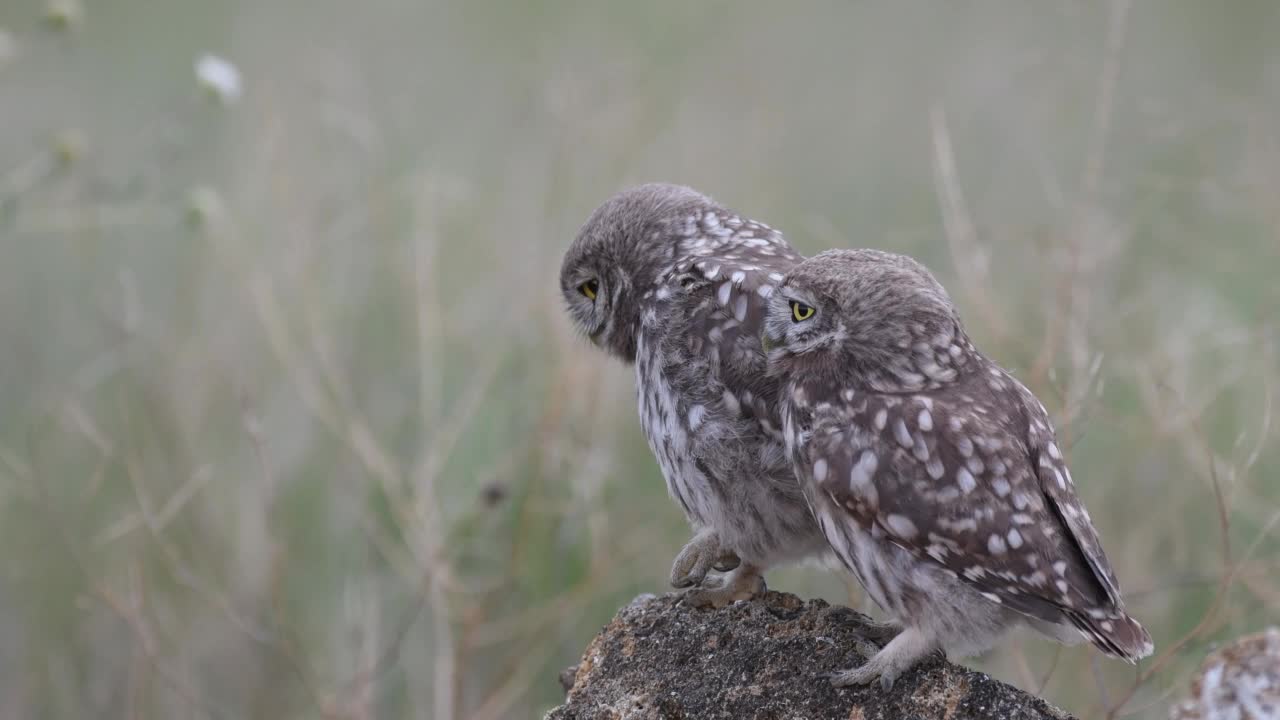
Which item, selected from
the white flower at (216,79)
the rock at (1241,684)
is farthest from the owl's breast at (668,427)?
the white flower at (216,79)

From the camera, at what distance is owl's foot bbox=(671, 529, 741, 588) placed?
3.19 meters

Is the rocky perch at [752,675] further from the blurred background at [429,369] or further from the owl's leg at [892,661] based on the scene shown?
the blurred background at [429,369]

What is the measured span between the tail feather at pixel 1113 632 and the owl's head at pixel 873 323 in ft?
1.78

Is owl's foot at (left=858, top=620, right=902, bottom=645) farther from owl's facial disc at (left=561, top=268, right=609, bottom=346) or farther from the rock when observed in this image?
owl's facial disc at (left=561, top=268, right=609, bottom=346)

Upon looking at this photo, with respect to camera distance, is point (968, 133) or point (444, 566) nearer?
point (444, 566)

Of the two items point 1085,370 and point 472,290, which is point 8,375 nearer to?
point 472,290

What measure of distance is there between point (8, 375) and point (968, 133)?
552 cm

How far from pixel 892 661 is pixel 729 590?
0.58 meters

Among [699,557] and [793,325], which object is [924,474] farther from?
[699,557]

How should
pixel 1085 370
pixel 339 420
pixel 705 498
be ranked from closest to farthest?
1. pixel 705 498
2. pixel 1085 370
3. pixel 339 420

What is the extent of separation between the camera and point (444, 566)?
4035mm

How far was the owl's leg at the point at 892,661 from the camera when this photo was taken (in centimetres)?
255

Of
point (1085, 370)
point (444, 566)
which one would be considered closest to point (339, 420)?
point (444, 566)

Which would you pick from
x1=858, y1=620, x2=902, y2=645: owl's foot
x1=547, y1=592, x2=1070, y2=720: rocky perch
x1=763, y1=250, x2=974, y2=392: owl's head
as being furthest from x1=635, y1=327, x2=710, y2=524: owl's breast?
x1=858, y1=620, x2=902, y2=645: owl's foot
